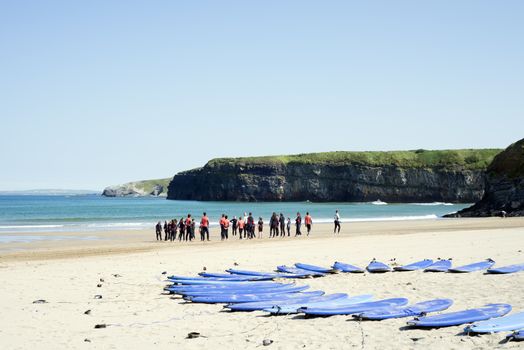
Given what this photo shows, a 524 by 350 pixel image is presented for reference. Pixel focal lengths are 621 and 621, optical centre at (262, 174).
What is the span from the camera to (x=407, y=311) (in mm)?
10602

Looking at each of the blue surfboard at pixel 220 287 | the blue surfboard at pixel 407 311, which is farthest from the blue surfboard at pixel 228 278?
the blue surfboard at pixel 407 311

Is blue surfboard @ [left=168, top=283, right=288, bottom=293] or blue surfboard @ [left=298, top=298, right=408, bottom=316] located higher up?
blue surfboard @ [left=298, top=298, right=408, bottom=316]

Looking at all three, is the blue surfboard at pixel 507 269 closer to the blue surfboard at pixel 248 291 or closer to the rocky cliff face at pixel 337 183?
the blue surfboard at pixel 248 291

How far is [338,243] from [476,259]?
29.3ft

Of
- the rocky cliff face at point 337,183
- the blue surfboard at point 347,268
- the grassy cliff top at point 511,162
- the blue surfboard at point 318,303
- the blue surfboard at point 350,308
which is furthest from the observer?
the rocky cliff face at point 337,183

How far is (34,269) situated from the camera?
19.1 meters

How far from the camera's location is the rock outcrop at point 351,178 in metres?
135

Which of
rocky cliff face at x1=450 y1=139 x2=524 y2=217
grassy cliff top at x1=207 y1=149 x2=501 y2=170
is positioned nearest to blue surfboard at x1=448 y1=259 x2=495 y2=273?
rocky cliff face at x1=450 y1=139 x2=524 y2=217

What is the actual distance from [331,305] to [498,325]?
3.13 metres

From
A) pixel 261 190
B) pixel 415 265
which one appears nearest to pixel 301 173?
pixel 261 190

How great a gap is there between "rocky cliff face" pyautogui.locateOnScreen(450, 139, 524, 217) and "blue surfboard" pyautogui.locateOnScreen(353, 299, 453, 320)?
4920 cm

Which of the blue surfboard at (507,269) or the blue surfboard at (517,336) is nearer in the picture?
the blue surfboard at (517,336)

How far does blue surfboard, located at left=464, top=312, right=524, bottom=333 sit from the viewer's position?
8973mm

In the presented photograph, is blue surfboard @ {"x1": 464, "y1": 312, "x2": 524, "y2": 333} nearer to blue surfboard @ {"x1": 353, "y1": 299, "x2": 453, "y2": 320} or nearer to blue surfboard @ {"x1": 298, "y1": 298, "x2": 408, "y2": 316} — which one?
blue surfboard @ {"x1": 353, "y1": 299, "x2": 453, "y2": 320}
